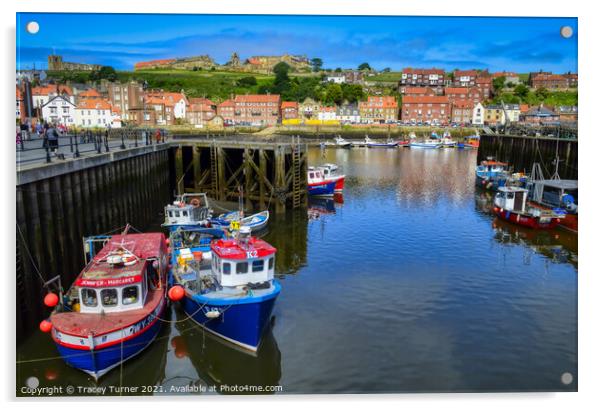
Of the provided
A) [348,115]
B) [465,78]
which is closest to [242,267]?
[348,115]

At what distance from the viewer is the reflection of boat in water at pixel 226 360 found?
12617 millimetres

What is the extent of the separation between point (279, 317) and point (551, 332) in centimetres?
897

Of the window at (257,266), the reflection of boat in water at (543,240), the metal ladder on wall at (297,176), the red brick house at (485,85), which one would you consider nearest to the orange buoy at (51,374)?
the window at (257,266)

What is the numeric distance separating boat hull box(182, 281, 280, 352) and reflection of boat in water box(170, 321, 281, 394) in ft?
1.01

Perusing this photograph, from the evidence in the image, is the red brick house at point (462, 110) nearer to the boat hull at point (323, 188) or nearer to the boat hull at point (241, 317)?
the boat hull at point (323, 188)

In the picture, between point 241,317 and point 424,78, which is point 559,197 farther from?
point 424,78

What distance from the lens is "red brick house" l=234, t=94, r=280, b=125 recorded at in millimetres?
110625

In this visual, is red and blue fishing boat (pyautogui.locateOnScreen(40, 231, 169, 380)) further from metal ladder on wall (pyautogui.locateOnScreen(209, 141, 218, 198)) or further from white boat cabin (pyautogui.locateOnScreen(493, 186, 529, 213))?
white boat cabin (pyautogui.locateOnScreen(493, 186, 529, 213))

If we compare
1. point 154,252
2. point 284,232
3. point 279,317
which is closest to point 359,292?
point 279,317

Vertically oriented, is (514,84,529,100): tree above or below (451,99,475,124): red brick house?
above

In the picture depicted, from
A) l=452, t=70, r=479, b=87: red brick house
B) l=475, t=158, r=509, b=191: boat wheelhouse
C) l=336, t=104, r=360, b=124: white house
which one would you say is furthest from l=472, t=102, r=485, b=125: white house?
l=475, t=158, r=509, b=191: boat wheelhouse

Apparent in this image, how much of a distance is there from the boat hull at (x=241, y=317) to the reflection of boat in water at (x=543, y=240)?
1645cm

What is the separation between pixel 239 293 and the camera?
13.6 metres

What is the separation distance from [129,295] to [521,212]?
2565 centimetres
